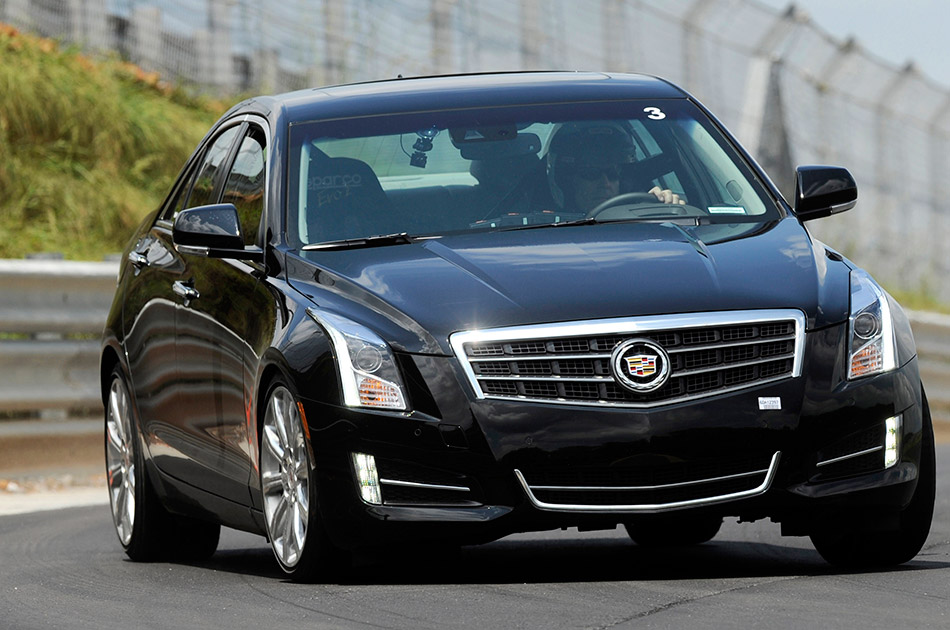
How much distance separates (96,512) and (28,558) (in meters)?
2.24

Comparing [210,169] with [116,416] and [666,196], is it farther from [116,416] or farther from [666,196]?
[666,196]

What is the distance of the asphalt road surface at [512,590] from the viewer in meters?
5.93

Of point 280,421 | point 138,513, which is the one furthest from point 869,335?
point 138,513

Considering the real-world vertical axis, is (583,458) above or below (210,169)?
below

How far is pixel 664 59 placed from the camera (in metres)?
21.1

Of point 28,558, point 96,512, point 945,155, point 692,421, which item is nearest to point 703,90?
point 945,155

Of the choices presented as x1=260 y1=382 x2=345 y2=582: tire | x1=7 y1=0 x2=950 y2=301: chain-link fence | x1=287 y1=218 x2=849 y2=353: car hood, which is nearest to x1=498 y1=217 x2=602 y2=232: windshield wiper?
x1=287 y1=218 x2=849 y2=353: car hood

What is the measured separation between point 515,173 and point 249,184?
3.34 feet

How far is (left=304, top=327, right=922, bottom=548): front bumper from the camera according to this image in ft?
20.9

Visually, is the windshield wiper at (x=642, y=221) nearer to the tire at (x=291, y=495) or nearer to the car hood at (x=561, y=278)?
the car hood at (x=561, y=278)

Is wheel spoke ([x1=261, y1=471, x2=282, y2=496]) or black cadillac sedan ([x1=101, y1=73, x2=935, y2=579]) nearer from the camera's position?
black cadillac sedan ([x1=101, y1=73, x2=935, y2=579])

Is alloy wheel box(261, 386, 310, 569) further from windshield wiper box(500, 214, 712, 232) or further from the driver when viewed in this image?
the driver

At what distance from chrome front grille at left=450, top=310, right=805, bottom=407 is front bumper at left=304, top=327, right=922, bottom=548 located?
0.05 metres

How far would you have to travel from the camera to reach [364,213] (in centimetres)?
750
